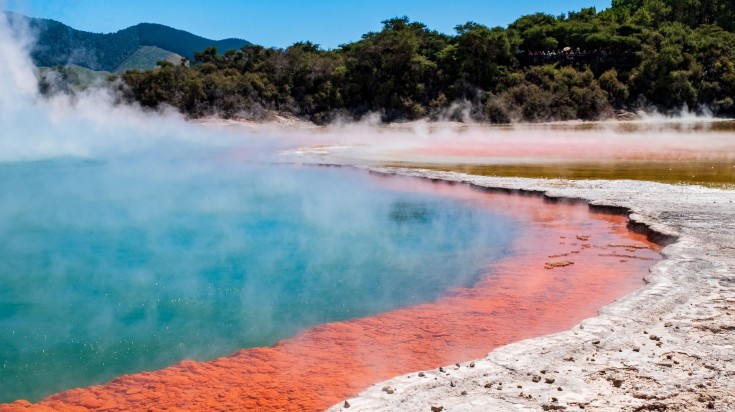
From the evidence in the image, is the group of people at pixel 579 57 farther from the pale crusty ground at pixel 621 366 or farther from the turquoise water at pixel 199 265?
the pale crusty ground at pixel 621 366

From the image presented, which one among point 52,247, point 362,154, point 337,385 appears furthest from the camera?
point 362,154

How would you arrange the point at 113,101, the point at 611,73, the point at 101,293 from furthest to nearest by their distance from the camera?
1. the point at 611,73
2. the point at 113,101
3. the point at 101,293

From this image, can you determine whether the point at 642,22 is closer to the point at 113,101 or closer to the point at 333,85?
the point at 333,85

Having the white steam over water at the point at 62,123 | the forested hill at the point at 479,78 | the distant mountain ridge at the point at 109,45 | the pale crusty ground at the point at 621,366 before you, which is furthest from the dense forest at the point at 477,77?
the pale crusty ground at the point at 621,366

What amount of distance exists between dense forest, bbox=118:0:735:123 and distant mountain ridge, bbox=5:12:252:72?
6.73 m

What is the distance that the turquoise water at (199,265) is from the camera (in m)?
6.05

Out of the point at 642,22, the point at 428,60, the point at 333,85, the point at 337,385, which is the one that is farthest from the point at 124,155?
the point at 642,22

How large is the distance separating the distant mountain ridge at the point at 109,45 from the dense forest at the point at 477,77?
6.73m

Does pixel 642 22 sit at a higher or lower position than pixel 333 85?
higher

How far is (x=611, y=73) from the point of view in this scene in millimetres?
49219

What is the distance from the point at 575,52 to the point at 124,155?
130 feet

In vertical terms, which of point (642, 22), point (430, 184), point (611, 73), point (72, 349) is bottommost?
point (72, 349)

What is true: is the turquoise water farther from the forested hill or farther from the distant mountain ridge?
the forested hill

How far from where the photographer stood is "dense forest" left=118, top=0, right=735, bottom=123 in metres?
46.6
